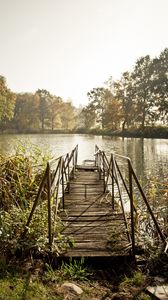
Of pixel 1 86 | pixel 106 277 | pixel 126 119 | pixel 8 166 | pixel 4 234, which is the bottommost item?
pixel 106 277

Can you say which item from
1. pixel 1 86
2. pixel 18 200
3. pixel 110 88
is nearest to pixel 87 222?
pixel 18 200

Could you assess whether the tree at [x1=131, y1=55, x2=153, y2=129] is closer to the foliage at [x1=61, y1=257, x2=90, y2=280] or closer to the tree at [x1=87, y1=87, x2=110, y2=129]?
the tree at [x1=87, y1=87, x2=110, y2=129]

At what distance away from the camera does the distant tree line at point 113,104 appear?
4797cm

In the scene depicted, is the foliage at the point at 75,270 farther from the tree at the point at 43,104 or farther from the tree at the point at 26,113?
the tree at the point at 43,104

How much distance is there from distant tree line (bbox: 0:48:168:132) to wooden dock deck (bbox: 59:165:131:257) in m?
38.7

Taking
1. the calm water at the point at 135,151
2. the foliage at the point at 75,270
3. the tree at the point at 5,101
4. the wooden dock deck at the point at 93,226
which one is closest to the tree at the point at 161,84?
the calm water at the point at 135,151

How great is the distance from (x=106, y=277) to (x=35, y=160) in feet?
11.7

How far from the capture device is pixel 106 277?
4.00m

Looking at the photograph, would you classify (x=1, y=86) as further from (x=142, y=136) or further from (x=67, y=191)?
(x=67, y=191)

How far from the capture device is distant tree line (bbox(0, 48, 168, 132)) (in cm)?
4797

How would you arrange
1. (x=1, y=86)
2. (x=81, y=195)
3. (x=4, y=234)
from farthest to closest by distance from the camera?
(x=1, y=86), (x=81, y=195), (x=4, y=234)

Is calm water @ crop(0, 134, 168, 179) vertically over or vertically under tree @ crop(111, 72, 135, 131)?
under

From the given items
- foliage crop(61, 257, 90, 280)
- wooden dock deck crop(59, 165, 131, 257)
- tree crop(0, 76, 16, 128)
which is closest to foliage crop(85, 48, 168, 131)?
tree crop(0, 76, 16, 128)

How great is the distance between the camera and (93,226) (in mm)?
5594
